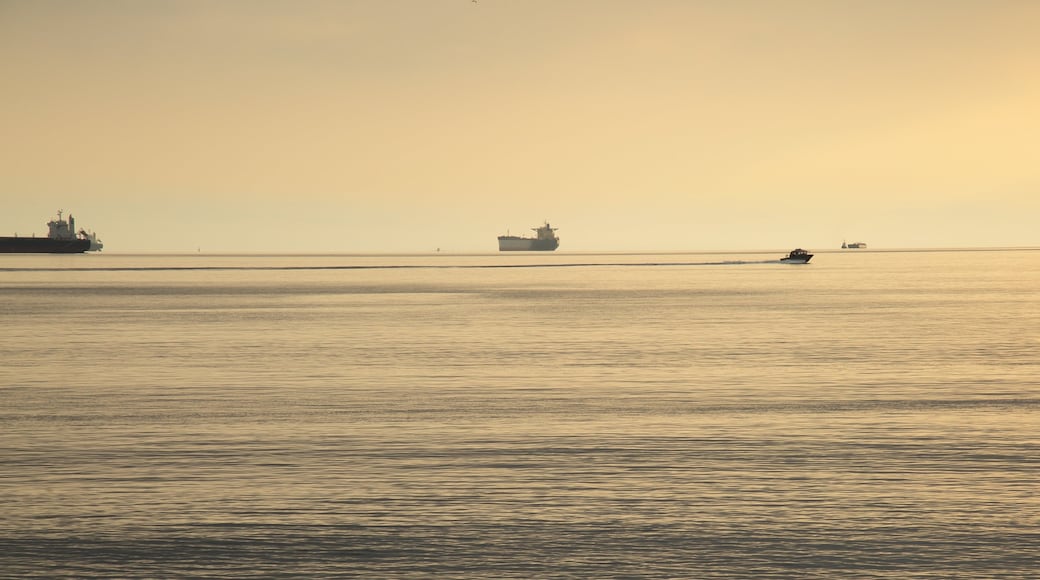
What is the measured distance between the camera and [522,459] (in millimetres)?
28109

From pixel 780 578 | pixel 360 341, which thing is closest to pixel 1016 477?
pixel 780 578

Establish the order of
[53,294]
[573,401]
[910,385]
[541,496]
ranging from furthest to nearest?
[53,294] → [910,385] → [573,401] → [541,496]

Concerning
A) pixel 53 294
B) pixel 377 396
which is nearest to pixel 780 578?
pixel 377 396

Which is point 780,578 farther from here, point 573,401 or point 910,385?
point 910,385

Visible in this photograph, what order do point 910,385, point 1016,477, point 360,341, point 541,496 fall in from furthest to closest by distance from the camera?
point 360,341
point 910,385
point 1016,477
point 541,496

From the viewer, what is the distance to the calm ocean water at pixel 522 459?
19.6m

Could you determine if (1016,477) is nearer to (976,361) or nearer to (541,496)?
(541,496)

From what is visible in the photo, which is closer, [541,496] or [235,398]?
[541,496]

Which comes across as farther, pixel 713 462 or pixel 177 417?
pixel 177 417

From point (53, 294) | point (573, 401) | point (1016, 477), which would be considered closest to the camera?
point (1016, 477)

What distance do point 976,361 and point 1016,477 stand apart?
29.6m

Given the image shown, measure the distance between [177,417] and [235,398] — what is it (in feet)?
16.1

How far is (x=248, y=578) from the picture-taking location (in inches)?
717

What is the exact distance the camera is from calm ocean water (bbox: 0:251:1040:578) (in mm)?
19594
